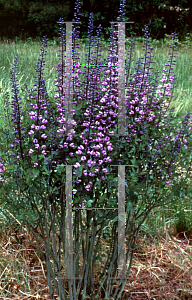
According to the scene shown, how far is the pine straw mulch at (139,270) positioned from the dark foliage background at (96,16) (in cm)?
1456

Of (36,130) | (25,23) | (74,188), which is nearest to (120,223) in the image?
(74,188)

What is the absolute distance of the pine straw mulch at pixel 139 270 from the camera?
99.3 inches

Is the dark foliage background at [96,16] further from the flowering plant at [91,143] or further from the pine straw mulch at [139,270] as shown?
the flowering plant at [91,143]

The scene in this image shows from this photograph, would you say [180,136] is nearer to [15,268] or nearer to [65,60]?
[65,60]

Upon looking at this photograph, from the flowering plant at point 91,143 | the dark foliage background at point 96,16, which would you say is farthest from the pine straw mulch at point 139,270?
the dark foliage background at point 96,16

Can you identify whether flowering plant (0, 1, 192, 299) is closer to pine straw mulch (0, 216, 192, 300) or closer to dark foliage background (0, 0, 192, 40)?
pine straw mulch (0, 216, 192, 300)

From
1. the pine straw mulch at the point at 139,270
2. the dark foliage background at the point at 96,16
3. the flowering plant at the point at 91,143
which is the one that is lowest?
the pine straw mulch at the point at 139,270

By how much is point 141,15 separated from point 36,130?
17432 millimetres

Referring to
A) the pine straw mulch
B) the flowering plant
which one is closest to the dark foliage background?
the pine straw mulch

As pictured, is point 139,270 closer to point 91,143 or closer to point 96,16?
point 91,143

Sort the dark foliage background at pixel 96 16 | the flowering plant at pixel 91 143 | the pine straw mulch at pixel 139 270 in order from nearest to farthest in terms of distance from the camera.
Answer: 1. the flowering plant at pixel 91 143
2. the pine straw mulch at pixel 139 270
3. the dark foliage background at pixel 96 16

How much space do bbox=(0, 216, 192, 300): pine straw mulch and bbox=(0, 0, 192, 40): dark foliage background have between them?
14564 millimetres

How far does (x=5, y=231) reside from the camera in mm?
3166

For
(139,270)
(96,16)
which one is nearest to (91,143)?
(139,270)
